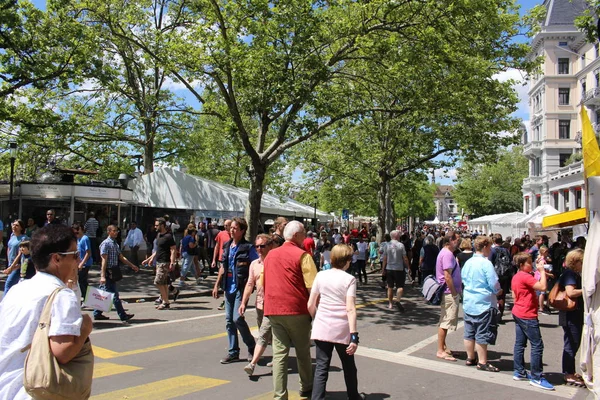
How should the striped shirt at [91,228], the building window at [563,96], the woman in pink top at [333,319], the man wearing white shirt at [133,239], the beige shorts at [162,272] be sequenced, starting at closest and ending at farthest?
the woman in pink top at [333,319], the beige shorts at [162,272], the striped shirt at [91,228], the man wearing white shirt at [133,239], the building window at [563,96]

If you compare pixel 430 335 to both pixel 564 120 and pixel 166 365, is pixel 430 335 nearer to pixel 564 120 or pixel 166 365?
pixel 166 365

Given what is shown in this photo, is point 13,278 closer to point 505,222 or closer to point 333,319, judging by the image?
point 333,319

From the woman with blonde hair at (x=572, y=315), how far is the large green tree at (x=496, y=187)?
2573 inches

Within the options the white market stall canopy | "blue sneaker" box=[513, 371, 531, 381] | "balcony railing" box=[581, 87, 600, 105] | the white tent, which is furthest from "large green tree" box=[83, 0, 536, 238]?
"balcony railing" box=[581, 87, 600, 105]

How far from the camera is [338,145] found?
26.5 m

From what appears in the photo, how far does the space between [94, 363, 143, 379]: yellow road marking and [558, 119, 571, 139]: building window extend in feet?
168

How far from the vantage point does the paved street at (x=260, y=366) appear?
5.75 metres

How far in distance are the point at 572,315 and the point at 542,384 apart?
945mm

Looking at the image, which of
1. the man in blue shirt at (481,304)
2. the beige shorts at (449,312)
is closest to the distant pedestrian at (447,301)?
the beige shorts at (449,312)

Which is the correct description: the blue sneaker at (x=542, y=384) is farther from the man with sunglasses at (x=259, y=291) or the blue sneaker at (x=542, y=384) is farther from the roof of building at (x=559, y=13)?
the roof of building at (x=559, y=13)

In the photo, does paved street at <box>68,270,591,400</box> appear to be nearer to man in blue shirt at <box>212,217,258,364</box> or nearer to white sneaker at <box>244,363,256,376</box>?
white sneaker at <box>244,363,256,376</box>

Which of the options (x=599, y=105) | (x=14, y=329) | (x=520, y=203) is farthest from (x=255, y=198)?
(x=520, y=203)

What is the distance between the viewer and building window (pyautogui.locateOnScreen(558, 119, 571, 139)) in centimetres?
4909

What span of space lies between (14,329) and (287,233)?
125 inches
